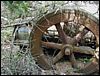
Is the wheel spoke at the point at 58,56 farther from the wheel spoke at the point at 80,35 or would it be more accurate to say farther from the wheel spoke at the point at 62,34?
the wheel spoke at the point at 80,35

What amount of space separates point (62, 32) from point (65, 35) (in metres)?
0.08

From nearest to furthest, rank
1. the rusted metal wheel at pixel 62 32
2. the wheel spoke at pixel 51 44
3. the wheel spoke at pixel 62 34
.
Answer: the rusted metal wheel at pixel 62 32, the wheel spoke at pixel 62 34, the wheel spoke at pixel 51 44

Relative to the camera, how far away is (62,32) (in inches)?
229

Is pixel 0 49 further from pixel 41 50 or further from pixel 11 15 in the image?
pixel 41 50

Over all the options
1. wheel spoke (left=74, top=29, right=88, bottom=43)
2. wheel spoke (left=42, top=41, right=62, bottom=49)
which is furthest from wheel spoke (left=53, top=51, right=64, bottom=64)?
wheel spoke (left=74, top=29, right=88, bottom=43)

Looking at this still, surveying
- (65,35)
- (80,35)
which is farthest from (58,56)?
(80,35)

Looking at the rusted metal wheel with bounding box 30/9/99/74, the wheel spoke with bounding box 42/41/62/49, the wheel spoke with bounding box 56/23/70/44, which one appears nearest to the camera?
the rusted metal wheel with bounding box 30/9/99/74

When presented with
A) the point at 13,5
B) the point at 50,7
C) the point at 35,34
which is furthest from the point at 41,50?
the point at 13,5

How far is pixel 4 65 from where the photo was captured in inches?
208

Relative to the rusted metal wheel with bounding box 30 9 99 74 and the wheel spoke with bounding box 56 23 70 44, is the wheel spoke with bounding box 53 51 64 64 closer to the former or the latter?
the rusted metal wheel with bounding box 30 9 99 74

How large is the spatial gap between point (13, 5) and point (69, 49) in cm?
159

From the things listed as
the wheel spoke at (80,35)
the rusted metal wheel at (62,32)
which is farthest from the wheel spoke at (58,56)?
the wheel spoke at (80,35)

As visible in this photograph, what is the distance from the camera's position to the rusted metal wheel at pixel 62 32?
18.5ft

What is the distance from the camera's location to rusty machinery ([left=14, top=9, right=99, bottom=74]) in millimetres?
5656
